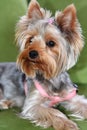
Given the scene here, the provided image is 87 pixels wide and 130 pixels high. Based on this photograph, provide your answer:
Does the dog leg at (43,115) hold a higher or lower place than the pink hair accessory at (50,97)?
lower

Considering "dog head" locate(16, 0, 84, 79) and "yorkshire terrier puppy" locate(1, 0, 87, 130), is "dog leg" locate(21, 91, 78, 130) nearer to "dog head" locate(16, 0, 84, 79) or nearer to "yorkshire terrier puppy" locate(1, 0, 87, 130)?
"yorkshire terrier puppy" locate(1, 0, 87, 130)

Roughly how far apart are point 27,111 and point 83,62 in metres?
0.57

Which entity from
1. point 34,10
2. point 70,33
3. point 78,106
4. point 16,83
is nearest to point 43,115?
point 78,106

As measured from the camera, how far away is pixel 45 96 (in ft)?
7.15

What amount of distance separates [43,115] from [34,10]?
599mm

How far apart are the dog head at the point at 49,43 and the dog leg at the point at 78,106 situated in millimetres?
229

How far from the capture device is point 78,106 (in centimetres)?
223

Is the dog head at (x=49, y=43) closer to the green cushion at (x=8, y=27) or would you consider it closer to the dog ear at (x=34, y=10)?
the dog ear at (x=34, y=10)

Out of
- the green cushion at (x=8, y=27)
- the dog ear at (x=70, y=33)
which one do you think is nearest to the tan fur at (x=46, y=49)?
the dog ear at (x=70, y=33)

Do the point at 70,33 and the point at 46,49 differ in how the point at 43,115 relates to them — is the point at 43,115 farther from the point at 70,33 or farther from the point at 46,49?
the point at 70,33

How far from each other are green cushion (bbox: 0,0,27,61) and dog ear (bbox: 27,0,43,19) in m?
0.44

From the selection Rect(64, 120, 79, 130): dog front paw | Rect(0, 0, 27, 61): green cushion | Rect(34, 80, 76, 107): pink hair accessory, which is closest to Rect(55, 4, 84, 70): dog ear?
Rect(34, 80, 76, 107): pink hair accessory

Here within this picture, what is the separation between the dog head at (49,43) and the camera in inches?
79.4

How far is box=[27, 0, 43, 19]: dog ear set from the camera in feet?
6.86
